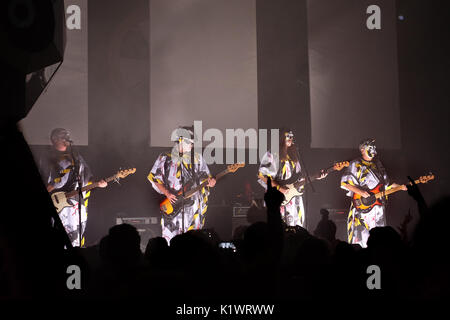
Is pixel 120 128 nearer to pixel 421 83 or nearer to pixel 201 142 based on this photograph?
pixel 201 142

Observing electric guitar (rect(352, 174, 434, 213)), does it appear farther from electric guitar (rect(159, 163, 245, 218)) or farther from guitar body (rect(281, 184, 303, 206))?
electric guitar (rect(159, 163, 245, 218))

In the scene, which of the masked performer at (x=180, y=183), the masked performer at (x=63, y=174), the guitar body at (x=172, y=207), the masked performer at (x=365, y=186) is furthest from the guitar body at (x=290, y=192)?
the masked performer at (x=63, y=174)

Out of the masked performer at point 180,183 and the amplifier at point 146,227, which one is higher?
the masked performer at point 180,183

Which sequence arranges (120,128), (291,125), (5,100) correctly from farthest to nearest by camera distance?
(291,125) → (120,128) → (5,100)

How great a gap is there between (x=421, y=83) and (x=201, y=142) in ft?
13.5

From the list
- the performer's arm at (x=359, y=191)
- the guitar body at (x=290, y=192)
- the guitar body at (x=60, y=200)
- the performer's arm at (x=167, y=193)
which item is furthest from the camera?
the guitar body at (x=290, y=192)

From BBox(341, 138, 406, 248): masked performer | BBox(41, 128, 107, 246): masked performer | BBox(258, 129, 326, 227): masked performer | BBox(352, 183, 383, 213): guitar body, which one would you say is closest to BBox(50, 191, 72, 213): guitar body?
BBox(41, 128, 107, 246): masked performer

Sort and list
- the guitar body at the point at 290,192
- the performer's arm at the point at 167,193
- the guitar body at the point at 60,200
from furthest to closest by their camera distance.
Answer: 1. the guitar body at the point at 290,192
2. the performer's arm at the point at 167,193
3. the guitar body at the point at 60,200

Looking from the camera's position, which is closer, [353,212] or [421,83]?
[353,212]

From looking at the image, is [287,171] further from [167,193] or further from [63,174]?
[63,174]

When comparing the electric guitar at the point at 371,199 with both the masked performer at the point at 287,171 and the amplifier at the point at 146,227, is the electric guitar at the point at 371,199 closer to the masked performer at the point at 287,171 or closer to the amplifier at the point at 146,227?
the masked performer at the point at 287,171

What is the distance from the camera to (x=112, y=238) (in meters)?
2.29

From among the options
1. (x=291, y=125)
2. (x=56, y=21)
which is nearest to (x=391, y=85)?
(x=291, y=125)

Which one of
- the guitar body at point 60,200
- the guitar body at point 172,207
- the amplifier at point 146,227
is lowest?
the amplifier at point 146,227
